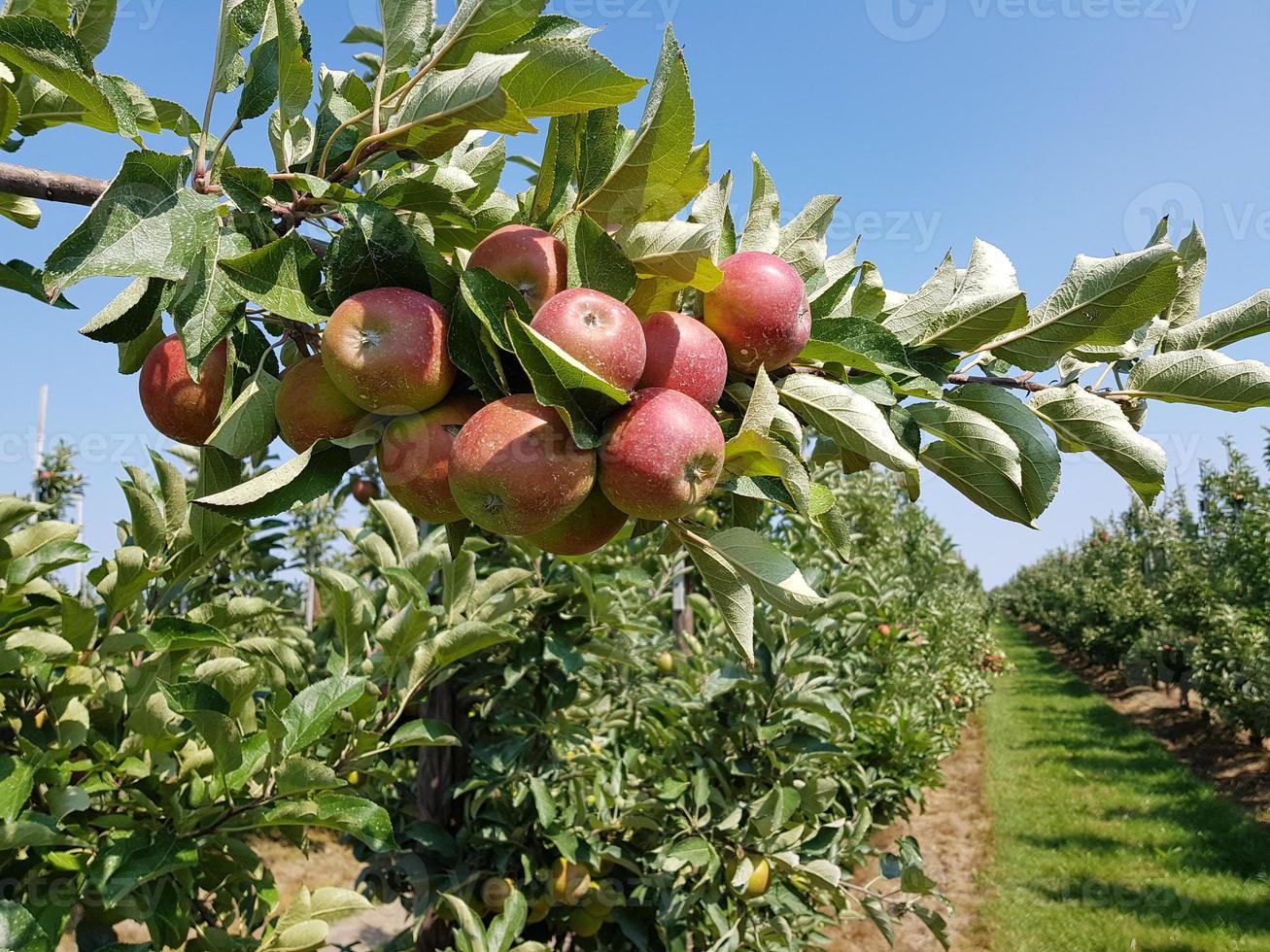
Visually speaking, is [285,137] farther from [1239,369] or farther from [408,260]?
[1239,369]

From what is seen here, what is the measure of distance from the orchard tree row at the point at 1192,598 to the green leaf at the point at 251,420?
9244 mm

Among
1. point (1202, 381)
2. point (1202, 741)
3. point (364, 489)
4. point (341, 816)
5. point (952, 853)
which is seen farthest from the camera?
point (1202, 741)

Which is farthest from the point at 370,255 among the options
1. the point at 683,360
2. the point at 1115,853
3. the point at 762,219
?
the point at 1115,853

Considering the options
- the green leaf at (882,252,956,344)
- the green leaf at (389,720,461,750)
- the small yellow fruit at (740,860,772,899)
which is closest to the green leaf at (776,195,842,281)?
the green leaf at (882,252,956,344)

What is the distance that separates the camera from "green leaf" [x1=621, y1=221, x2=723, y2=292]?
2.39 ft

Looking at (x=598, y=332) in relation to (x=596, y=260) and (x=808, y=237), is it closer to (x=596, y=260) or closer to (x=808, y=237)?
(x=596, y=260)

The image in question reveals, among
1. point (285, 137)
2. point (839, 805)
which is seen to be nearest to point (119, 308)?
point (285, 137)

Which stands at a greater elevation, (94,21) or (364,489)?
(94,21)

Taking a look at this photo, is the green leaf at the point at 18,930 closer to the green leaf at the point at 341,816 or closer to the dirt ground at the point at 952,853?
the green leaf at the point at 341,816

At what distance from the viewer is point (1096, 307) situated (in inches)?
36.2

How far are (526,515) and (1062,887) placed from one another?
365 inches

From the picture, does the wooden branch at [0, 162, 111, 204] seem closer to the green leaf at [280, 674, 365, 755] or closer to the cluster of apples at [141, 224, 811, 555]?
the cluster of apples at [141, 224, 811, 555]

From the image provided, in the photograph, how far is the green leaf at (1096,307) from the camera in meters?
0.88

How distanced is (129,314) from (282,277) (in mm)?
186
